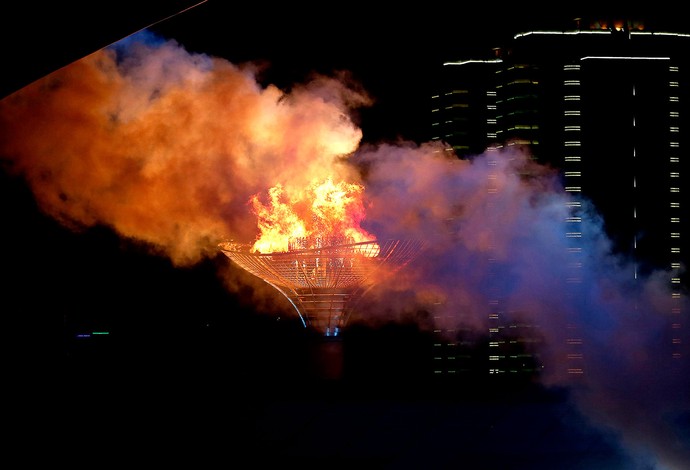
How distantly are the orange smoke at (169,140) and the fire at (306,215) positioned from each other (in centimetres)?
17

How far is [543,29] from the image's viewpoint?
1116 inches

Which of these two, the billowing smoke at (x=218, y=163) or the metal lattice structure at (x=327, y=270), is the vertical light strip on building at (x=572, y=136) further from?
the metal lattice structure at (x=327, y=270)

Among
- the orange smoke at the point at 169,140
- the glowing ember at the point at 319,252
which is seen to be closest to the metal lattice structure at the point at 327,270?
the glowing ember at the point at 319,252

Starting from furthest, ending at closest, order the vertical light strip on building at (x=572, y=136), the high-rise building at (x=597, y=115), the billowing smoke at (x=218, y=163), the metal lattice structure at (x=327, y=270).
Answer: the vertical light strip on building at (x=572, y=136)
the high-rise building at (x=597, y=115)
the billowing smoke at (x=218, y=163)
the metal lattice structure at (x=327, y=270)

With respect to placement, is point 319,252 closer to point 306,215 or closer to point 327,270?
point 327,270

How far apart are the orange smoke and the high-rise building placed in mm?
15690

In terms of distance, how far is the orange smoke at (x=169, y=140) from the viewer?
1040cm

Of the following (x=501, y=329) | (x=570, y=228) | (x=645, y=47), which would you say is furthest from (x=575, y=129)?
(x=570, y=228)

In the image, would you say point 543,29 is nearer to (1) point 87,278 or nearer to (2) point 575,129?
(2) point 575,129

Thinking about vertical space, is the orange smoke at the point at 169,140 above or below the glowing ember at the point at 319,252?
above

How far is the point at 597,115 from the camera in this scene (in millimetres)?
30797

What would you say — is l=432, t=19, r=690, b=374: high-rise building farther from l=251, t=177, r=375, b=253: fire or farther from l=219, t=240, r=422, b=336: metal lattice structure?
l=219, t=240, r=422, b=336: metal lattice structure

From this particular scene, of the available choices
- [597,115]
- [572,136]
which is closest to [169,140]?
[572,136]

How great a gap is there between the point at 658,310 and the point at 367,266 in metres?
10.5
